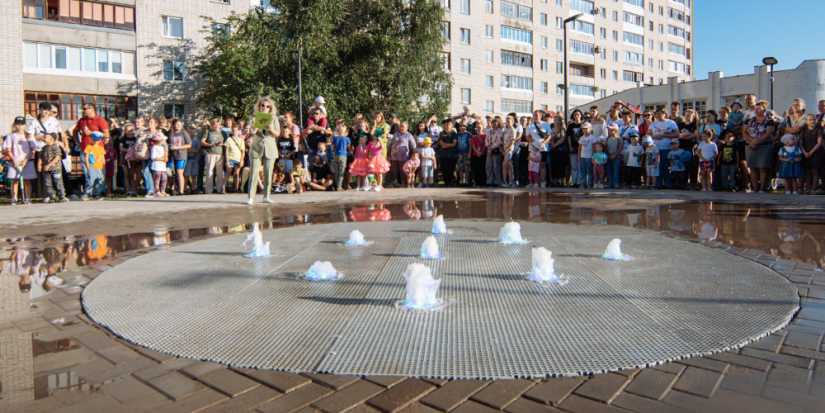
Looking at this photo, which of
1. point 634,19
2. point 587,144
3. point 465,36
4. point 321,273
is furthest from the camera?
point 634,19

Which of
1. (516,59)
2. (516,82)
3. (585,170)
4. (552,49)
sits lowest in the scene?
(585,170)

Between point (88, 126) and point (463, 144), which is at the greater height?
Answer: point (88, 126)

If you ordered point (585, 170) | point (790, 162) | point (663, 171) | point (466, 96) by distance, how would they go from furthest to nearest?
point (466, 96), point (585, 170), point (663, 171), point (790, 162)

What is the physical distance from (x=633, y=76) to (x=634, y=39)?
17.8 feet

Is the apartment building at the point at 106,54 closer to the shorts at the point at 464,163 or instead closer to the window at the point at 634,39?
the shorts at the point at 464,163

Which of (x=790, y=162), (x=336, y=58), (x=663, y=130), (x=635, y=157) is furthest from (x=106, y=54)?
(x=790, y=162)

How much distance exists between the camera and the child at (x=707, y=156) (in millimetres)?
14484

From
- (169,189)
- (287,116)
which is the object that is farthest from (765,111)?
(169,189)

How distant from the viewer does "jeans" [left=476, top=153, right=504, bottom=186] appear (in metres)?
17.7

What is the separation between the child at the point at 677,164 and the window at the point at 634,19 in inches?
3054

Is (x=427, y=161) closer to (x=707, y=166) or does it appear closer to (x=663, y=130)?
(x=663, y=130)

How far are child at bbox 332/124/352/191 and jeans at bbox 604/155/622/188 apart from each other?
7.38m

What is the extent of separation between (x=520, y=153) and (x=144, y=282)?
46.1 ft

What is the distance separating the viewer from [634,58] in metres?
86.4
